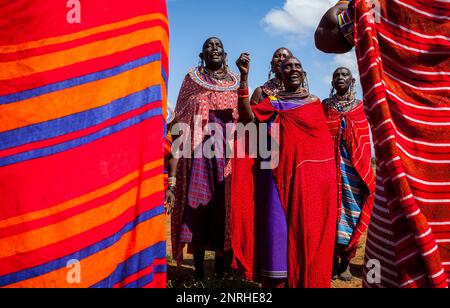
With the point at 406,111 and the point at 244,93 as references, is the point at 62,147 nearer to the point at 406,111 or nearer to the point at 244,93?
the point at 406,111

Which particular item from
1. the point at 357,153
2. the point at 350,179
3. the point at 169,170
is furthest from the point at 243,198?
the point at 357,153

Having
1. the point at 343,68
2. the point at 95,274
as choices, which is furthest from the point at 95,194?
the point at 343,68

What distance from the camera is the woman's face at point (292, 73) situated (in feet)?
14.3

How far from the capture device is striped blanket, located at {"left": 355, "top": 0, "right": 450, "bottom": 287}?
64.5 inches

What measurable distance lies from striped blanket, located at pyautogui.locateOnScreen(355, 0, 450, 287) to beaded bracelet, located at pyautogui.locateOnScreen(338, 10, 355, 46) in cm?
4

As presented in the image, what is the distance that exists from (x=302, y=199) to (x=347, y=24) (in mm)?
2436

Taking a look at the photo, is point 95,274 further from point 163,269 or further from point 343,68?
point 343,68

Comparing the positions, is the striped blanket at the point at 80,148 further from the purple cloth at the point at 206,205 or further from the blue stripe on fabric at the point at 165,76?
the purple cloth at the point at 206,205

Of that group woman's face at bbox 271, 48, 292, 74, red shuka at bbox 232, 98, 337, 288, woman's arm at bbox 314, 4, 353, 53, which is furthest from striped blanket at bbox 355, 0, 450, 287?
woman's face at bbox 271, 48, 292, 74

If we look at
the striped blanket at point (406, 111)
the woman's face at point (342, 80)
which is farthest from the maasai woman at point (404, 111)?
the woman's face at point (342, 80)

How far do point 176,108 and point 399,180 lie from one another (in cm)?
397

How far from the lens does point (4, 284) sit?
2.05m

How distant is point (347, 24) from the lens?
177cm

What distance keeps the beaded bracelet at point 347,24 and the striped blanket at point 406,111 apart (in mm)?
43
